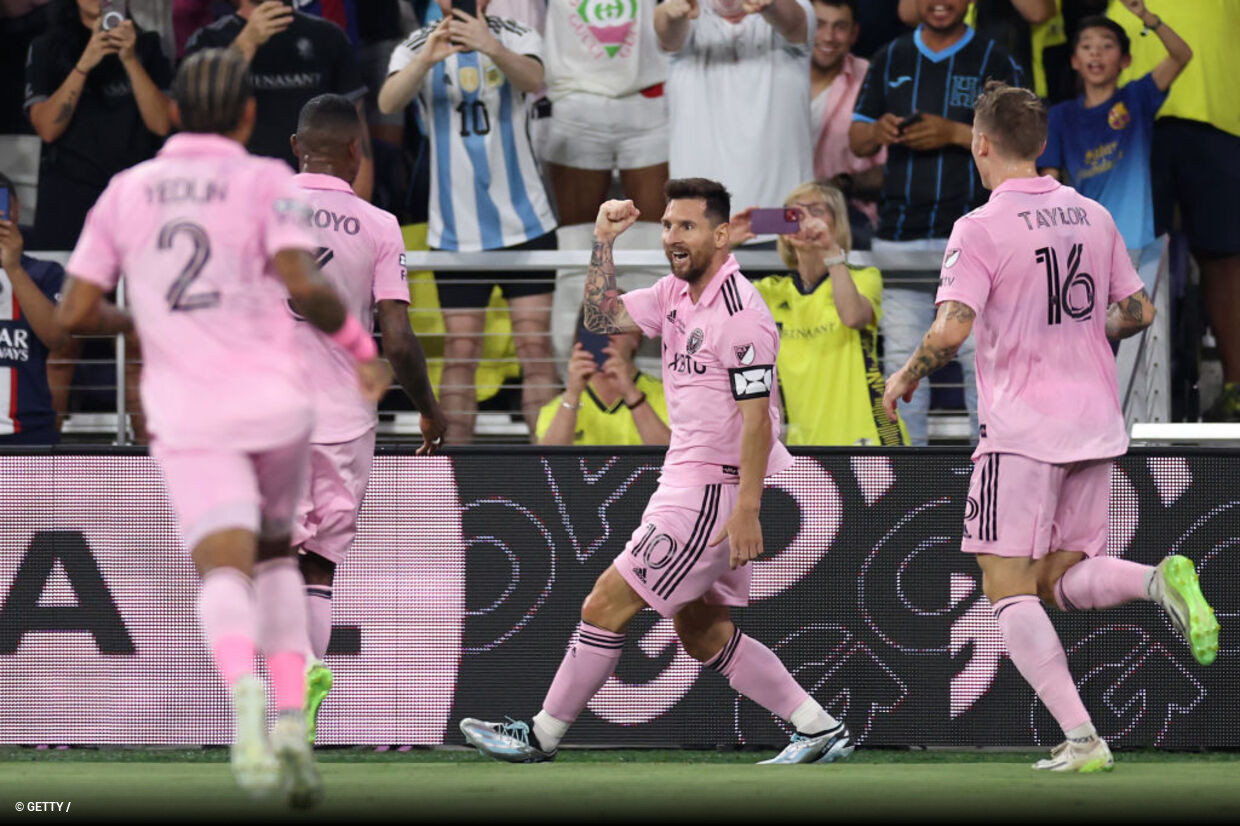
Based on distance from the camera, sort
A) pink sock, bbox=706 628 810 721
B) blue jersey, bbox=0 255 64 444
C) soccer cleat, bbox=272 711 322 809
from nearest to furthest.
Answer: soccer cleat, bbox=272 711 322 809 → pink sock, bbox=706 628 810 721 → blue jersey, bbox=0 255 64 444

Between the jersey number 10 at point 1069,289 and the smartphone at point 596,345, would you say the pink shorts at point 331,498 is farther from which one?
the jersey number 10 at point 1069,289

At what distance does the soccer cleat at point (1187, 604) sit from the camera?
6.01 metres

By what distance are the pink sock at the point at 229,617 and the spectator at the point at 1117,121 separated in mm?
6123

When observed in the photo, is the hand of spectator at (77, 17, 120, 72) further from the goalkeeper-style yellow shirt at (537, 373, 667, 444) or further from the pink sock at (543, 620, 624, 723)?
the pink sock at (543, 620, 624, 723)

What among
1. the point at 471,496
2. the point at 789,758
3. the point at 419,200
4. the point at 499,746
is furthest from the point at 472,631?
the point at 419,200

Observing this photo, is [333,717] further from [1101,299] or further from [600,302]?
[1101,299]

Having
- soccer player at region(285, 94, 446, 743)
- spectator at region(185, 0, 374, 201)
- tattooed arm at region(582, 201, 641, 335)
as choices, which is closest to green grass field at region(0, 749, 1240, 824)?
soccer player at region(285, 94, 446, 743)

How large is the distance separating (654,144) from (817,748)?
4130 mm

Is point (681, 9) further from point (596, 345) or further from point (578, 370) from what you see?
point (578, 370)

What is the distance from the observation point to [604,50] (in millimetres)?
10117

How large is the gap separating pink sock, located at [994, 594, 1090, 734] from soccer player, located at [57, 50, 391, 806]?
2.72 meters

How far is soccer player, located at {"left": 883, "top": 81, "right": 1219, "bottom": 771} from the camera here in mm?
6328

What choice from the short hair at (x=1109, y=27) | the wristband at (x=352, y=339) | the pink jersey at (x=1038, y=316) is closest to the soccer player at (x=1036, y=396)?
the pink jersey at (x=1038, y=316)

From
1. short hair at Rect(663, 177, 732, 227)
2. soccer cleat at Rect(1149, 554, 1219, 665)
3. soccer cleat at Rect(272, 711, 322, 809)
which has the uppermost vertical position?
short hair at Rect(663, 177, 732, 227)
